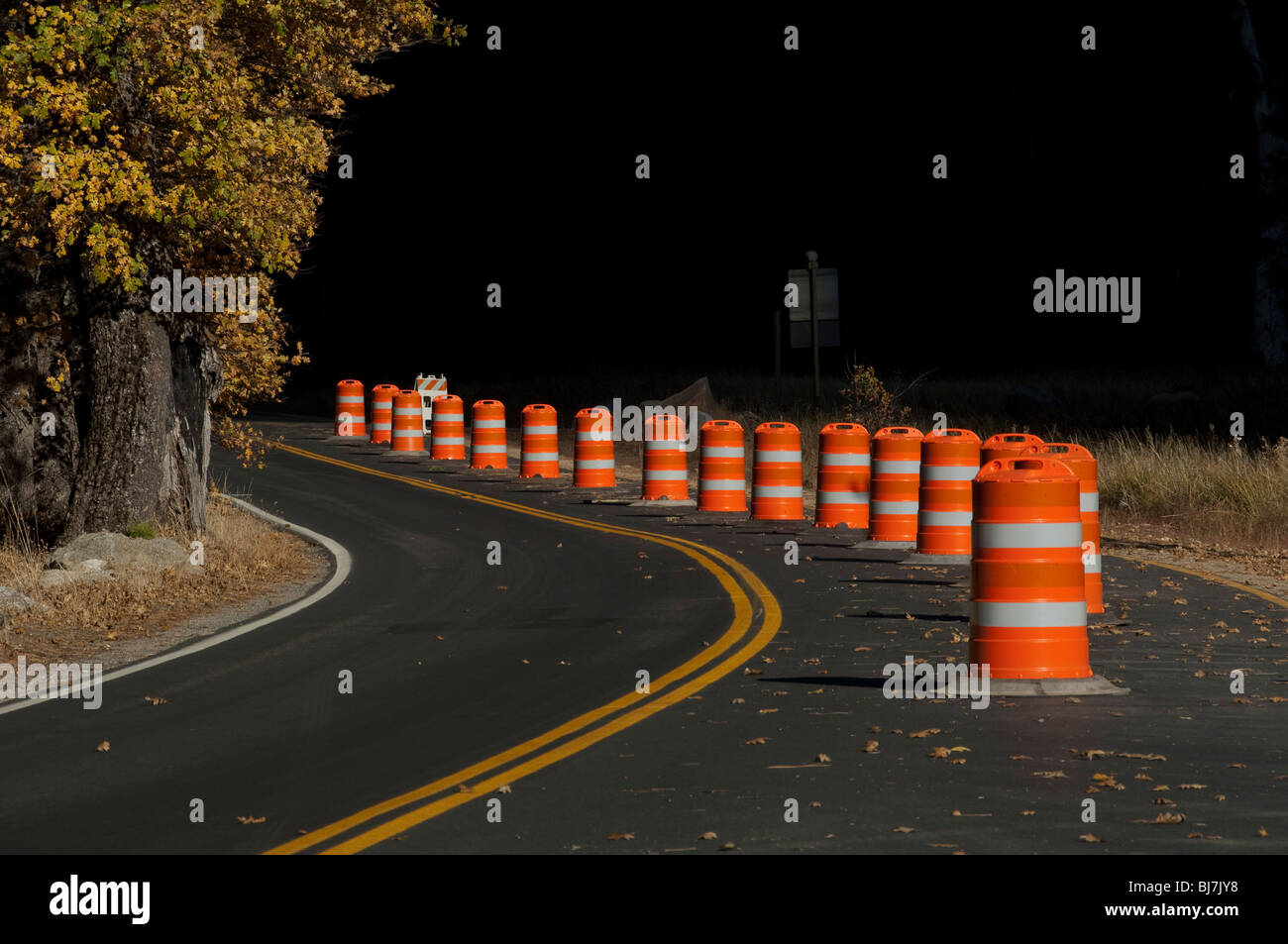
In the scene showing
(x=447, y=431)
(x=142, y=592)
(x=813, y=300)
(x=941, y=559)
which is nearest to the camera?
(x=142, y=592)

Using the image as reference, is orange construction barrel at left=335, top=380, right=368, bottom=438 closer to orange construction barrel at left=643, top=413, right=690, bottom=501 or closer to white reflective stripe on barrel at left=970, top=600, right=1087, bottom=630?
orange construction barrel at left=643, top=413, right=690, bottom=501

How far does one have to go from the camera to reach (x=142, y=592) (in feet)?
54.2

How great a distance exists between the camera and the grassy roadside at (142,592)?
47.8 feet

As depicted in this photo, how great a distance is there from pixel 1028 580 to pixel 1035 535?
0.95ft

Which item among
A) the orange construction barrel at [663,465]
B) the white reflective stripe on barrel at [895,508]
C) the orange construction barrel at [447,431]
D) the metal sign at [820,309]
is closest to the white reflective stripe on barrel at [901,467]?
the white reflective stripe on barrel at [895,508]

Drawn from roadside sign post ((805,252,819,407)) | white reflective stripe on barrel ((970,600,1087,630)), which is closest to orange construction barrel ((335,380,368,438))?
roadside sign post ((805,252,819,407))

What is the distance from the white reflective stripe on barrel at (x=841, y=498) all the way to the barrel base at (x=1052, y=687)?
11511mm

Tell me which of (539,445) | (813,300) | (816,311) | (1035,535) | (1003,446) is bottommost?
(539,445)

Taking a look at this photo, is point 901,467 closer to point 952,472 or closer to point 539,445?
point 952,472

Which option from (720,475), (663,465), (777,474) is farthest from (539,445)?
(777,474)

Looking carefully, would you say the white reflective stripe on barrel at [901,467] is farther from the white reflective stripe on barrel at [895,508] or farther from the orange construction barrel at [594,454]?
the orange construction barrel at [594,454]

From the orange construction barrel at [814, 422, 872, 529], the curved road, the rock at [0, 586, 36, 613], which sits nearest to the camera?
the curved road

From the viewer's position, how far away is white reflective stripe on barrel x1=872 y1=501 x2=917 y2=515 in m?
20.4
